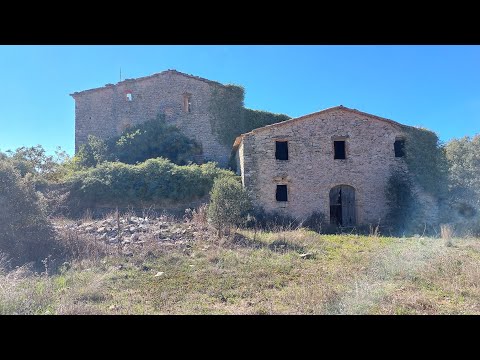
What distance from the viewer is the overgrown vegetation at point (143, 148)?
21.6 metres

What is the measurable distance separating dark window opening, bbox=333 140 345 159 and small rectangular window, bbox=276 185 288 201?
3.23 metres

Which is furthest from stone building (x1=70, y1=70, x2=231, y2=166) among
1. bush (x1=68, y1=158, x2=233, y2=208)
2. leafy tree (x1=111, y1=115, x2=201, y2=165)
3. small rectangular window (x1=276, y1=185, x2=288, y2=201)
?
small rectangular window (x1=276, y1=185, x2=288, y2=201)

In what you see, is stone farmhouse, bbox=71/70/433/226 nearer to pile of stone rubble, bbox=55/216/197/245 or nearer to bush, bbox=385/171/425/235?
bush, bbox=385/171/425/235

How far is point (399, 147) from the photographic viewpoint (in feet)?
55.6

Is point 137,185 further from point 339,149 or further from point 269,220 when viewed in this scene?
point 339,149

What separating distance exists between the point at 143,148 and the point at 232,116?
22.1 ft

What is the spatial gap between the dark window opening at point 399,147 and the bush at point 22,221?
15925 millimetres

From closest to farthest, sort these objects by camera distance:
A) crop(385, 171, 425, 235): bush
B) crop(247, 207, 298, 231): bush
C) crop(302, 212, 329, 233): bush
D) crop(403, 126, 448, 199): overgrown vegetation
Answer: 1. crop(247, 207, 298, 231): bush
2. crop(302, 212, 329, 233): bush
3. crop(385, 171, 425, 235): bush
4. crop(403, 126, 448, 199): overgrown vegetation

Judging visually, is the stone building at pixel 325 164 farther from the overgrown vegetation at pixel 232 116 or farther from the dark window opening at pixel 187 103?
the dark window opening at pixel 187 103

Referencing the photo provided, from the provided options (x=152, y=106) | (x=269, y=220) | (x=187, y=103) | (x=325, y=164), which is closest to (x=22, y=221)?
(x=269, y=220)

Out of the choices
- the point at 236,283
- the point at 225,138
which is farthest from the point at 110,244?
the point at 225,138

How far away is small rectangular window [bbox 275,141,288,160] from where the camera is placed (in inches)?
643
